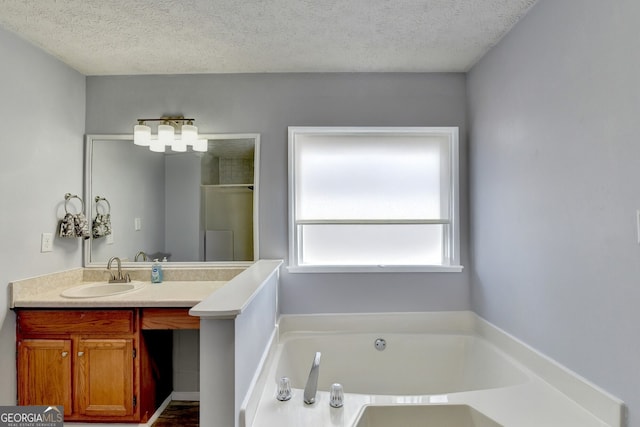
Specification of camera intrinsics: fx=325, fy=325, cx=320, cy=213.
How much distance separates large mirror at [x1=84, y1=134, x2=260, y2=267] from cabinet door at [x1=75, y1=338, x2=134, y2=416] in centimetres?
69

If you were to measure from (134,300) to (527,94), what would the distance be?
241cm

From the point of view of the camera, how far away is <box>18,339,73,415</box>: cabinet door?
184 cm

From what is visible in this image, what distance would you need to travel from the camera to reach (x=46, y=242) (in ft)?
6.77

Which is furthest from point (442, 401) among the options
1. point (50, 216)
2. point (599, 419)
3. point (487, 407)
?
point (50, 216)

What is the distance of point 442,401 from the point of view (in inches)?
55.4

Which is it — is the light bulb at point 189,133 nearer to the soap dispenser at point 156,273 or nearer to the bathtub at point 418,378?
the soap dispenser at point 156,273

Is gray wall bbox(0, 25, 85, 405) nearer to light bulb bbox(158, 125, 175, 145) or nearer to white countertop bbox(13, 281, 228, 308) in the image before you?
white countertop bbox(13, 281, 228, 308)

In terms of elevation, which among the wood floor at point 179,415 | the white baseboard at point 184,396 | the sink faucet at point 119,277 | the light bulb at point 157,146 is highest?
the light bulb at point 157,146

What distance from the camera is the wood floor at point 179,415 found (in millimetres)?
2068

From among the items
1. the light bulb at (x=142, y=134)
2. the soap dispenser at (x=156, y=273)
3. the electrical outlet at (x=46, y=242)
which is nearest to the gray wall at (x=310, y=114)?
the light bulb at (x=142, y=134)

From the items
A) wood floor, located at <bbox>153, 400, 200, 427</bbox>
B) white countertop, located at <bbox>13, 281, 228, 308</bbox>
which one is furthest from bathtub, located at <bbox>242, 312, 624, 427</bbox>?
wood floor, located at <bbox>153, 400, 200, 427</bbox>

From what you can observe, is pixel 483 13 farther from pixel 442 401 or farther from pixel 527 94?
pixel 442 401

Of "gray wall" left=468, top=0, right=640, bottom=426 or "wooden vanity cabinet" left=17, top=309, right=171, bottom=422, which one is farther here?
"wooden vanity cabinet" left=17, top=309, right=171, bottom=422

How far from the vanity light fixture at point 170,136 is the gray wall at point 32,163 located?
18.1 inches
